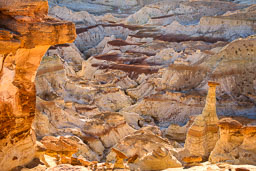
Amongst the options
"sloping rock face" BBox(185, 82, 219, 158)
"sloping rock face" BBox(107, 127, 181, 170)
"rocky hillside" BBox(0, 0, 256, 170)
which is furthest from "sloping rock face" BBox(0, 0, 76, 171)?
"sloping rock face" BBox(185, 82, 219, 158)

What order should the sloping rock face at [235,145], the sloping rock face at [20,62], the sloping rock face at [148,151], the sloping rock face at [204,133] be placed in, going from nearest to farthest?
the sloping rock face at [20,62] < the sloping rock face at [148,151] < the sloping rock face at [235,145] < the sloping rock face at [204,133]

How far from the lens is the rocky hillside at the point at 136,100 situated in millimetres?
5328

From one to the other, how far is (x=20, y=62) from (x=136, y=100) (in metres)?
18.1

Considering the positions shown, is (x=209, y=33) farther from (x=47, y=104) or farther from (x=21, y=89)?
(x=21, y=89)

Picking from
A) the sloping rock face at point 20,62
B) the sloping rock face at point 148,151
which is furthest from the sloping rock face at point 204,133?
the sloping rock face at point 20,62

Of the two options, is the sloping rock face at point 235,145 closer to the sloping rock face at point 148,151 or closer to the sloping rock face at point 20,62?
the sloping rock face at point 148,151

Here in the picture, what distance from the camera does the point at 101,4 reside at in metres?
71.4

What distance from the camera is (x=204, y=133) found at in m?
10.6

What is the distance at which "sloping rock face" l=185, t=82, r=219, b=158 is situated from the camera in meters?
10.4

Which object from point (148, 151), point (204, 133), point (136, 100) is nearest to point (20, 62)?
point (148, 151)

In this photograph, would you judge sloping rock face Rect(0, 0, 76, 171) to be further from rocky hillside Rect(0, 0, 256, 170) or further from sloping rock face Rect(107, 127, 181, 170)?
sloping rock face Rect(107, 127, 181, 170)

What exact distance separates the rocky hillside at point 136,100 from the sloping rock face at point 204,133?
30mm

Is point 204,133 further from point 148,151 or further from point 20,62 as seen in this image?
point 20,62

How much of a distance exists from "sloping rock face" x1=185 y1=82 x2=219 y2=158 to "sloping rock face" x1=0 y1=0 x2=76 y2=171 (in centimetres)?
590
